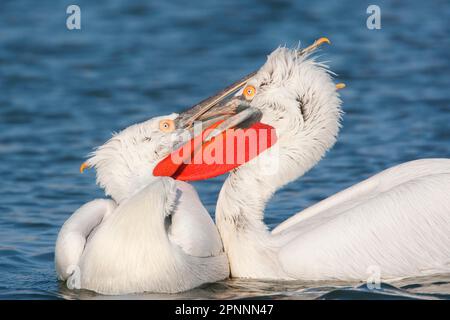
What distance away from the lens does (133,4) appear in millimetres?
16172

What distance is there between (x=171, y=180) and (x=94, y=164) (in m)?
0.62

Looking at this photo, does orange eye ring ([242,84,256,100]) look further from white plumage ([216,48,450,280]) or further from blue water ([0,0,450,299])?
blue water ([0,0,450,299])

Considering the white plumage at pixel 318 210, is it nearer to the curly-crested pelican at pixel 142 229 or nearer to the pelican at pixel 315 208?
the pelican at pixel 315 208

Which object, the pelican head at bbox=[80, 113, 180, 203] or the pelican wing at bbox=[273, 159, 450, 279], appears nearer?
the pelican wing at bbox=[273, 159, 450, 279]

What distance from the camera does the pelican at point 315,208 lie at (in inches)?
245

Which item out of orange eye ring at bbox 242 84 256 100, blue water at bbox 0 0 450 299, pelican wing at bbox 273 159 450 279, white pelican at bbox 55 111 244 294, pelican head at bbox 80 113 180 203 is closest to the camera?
white pelican at bbox 55 111 244 294

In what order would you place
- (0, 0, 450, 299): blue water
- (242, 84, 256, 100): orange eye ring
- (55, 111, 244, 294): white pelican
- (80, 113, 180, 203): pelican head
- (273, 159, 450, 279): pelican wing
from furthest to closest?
1. (0, 0, 450, 299): blue water
2. (242, 84, 256, 100): orange eye ring
3. (80, 113, 180, 203): pelican head
4. (273, 159, 450, 279): pelican wing
5. (55, 111, 244, 294): white pelican

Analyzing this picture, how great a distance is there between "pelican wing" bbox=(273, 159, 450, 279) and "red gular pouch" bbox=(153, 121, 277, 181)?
2.04 feet

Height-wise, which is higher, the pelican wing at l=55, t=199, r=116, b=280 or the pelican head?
the pelican head

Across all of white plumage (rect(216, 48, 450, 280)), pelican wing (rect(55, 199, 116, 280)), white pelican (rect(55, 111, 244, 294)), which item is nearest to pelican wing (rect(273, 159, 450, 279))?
white plumage (rect(216, 48, 450, 280))

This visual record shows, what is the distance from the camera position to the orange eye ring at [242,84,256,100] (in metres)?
6.68
